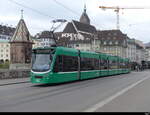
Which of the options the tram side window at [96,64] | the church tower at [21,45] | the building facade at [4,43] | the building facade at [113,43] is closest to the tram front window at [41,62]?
the tram side window at [96,64]

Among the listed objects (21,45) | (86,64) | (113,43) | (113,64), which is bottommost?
(113,64)

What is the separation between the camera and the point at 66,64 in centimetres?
2369

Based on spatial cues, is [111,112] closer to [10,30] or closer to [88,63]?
[88,63]

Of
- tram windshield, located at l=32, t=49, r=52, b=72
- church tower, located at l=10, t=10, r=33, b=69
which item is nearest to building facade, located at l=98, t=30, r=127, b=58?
church tower, located at l=10, t=10, r=33, b=69

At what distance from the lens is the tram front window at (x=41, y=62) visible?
2136 centimetres

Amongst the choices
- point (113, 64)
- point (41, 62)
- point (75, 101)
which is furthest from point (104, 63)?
point (75, 101)

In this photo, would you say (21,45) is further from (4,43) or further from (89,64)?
(4,43)

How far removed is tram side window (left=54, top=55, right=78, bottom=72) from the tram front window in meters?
0.72

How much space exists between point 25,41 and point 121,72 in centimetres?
2070

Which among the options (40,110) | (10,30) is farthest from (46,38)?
(40,110)

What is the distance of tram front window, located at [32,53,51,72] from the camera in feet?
70.1

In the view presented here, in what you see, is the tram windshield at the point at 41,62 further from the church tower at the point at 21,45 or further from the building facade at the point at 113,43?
the building facade at the point at 113,43

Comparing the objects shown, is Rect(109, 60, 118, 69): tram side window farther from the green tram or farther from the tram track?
the tram track

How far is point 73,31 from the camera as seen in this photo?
131375mm
